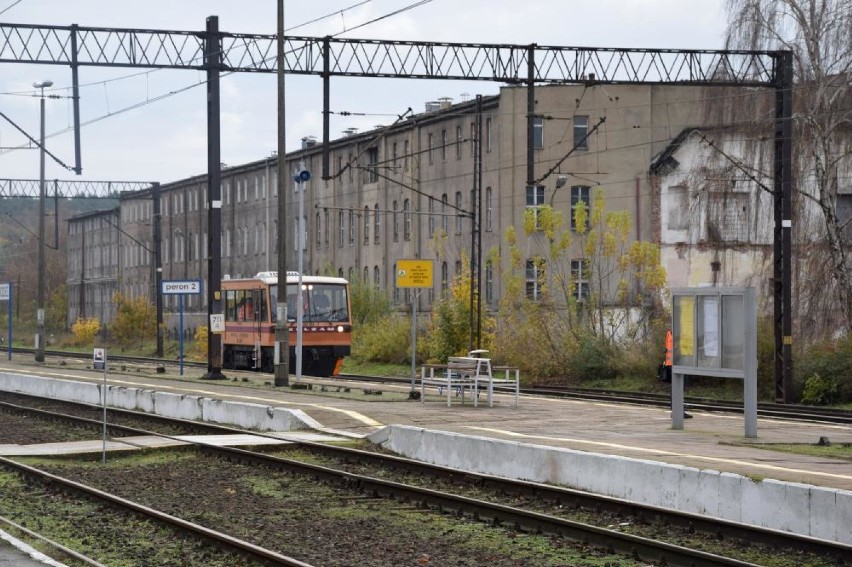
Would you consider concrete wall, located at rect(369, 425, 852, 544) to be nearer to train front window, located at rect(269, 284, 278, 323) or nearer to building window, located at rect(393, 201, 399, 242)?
train front window, located at rect(269, 284, 278, 323)

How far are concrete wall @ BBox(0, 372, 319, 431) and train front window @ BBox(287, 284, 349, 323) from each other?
961cm

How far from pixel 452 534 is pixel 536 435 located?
7883mm

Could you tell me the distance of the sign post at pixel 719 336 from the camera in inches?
795

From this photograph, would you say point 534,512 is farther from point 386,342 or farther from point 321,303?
point 386,342

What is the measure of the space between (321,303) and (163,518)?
1270 inches

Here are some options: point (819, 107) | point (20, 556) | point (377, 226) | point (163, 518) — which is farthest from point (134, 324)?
point (20, 556)

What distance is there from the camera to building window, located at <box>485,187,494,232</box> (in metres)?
62.5

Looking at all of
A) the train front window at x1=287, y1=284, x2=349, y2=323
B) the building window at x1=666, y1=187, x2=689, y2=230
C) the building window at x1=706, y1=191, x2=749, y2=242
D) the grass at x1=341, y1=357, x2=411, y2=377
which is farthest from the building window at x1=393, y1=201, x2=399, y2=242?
the train front window at x1=287, y1=284, x2=349, y2=323

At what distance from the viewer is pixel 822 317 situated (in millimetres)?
37094

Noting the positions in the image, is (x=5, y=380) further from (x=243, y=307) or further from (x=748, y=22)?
(x=748, y=22)

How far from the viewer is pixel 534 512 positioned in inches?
546

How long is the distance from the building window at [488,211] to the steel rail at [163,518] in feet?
147

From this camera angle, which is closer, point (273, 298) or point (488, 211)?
point (273, 298)

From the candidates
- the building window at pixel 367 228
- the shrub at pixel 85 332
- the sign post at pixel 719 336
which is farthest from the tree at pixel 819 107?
the shrub at pixel 85 332
